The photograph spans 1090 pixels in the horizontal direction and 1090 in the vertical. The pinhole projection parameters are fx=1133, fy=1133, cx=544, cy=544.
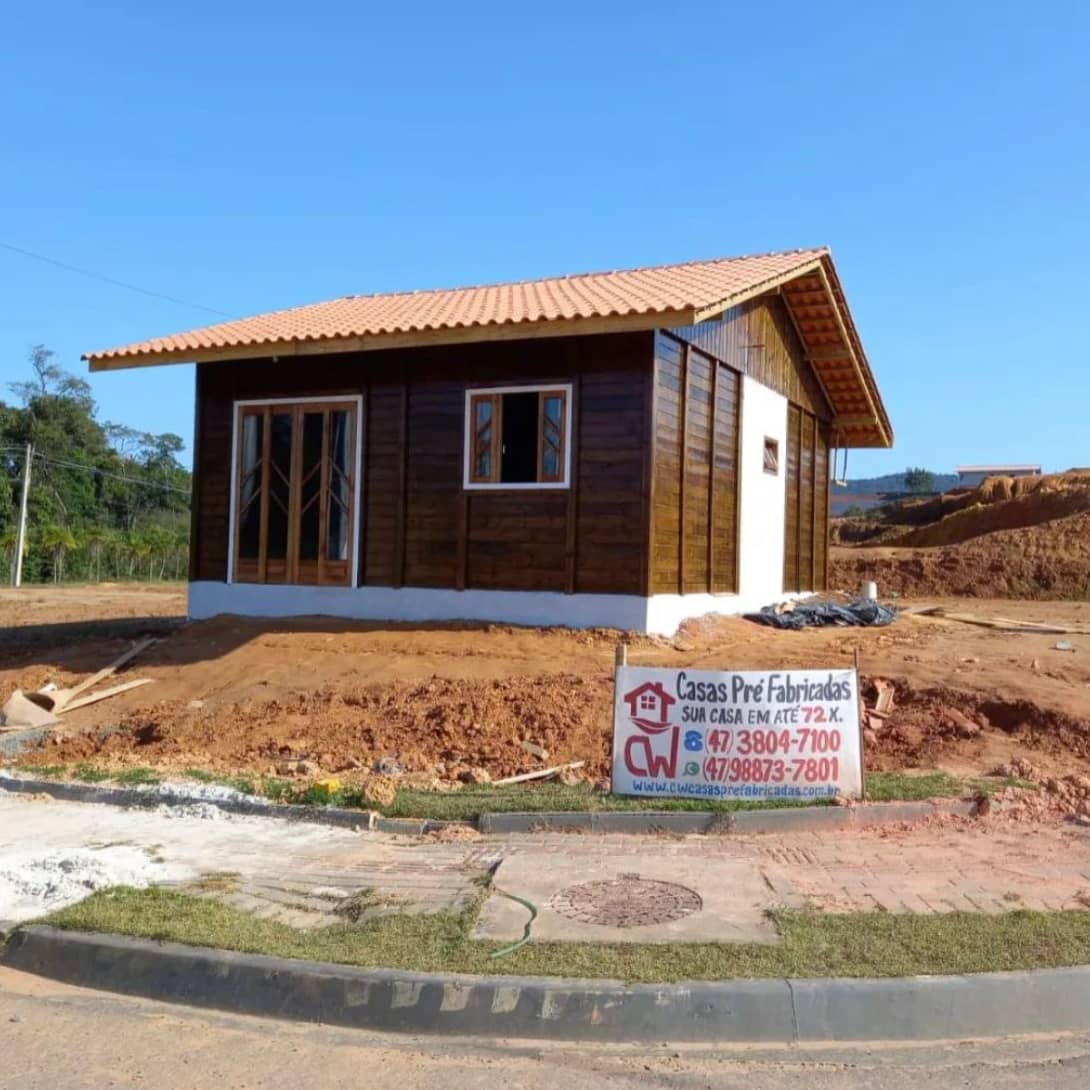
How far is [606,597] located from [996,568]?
20.1 m

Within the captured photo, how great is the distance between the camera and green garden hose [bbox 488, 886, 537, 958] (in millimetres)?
5250

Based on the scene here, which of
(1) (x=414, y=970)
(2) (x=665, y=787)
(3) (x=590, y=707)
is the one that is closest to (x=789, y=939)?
(1) (x=414, y=970)

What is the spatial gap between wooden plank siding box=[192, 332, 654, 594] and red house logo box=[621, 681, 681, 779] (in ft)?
15.7

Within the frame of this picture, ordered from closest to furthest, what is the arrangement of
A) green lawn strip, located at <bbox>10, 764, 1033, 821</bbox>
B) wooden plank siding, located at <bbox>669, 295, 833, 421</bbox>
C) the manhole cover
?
1. the manhole cover
2. green lawn strip, located at <bbox>10, 764, 1033, 821</bbox>
3. wooden plank siding, located at <bbox>669, 295, 833, 421</bbox>

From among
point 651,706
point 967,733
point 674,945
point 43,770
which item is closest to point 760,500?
point 967,733

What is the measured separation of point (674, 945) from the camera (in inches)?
209

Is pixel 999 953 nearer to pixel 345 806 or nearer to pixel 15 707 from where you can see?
pixel 345 806

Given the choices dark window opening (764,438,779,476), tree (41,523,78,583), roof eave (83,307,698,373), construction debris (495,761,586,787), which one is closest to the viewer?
construction debris (495,761,586,787)

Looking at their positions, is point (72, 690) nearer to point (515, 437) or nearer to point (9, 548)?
point (515, 437)

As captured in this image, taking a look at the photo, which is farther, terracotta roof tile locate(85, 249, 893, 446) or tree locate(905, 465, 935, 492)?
tree locate(905, 465, 935, 492)

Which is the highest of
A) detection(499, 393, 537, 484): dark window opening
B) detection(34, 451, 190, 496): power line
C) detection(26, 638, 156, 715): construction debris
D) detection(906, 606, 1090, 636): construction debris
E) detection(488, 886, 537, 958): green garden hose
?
detection(34, 451, 190, 496): power line

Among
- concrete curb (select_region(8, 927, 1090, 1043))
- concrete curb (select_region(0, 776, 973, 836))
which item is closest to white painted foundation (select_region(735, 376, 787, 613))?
concrete curb (select_region(0, 776, 973, 836))

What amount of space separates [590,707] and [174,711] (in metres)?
4.31

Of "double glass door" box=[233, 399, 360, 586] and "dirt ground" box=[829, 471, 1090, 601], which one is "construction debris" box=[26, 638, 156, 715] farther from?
"dirt ground" box=[829, 471, 1090, 601]
